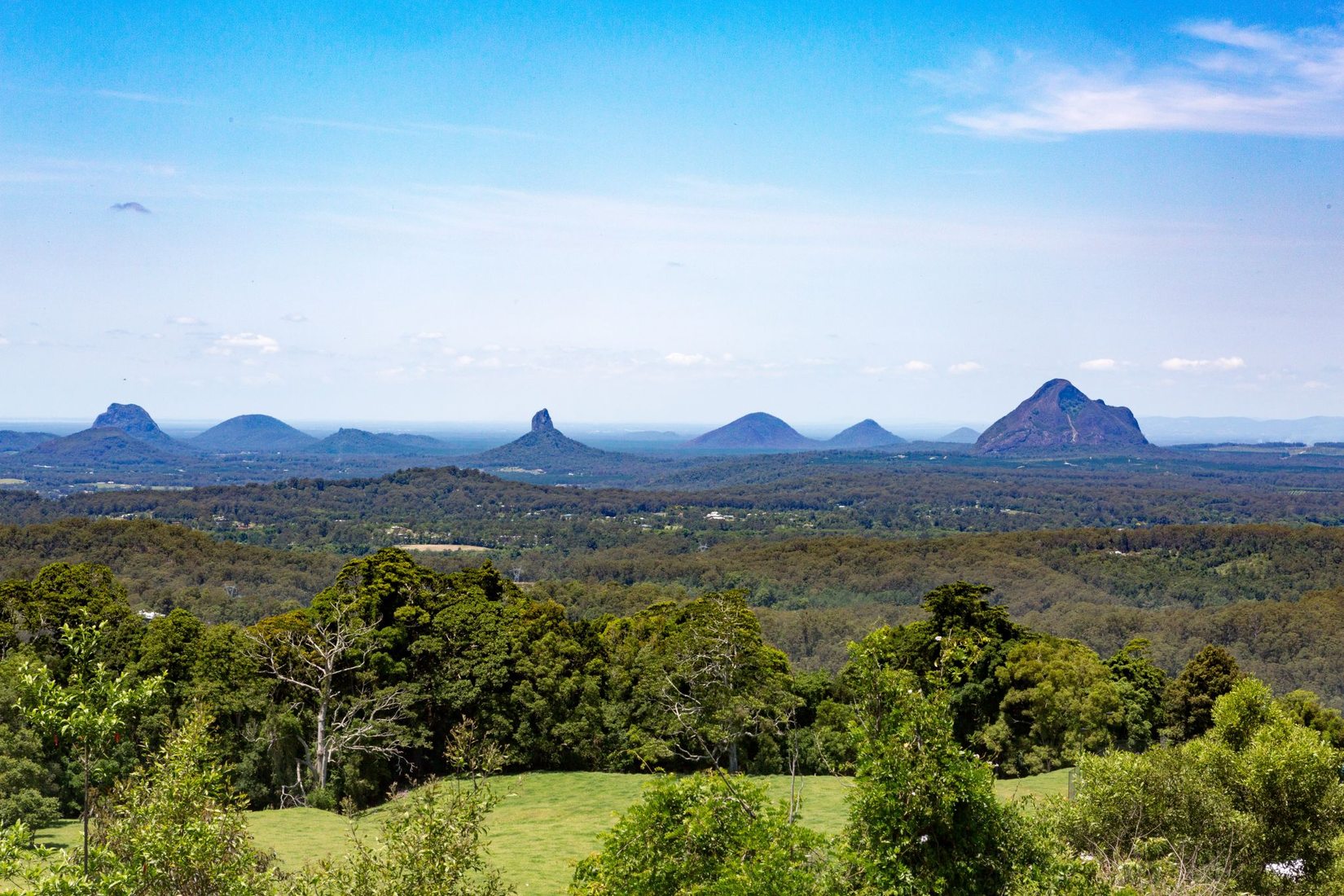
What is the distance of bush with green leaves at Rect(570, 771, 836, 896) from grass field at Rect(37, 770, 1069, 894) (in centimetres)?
556

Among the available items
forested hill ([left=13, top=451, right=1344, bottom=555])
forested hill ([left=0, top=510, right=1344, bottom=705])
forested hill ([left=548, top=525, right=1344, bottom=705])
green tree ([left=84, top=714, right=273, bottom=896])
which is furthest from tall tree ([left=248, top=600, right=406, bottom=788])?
forested hill ([left=13, top=451, right=1344, bottom=555])

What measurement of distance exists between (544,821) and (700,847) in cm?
1402

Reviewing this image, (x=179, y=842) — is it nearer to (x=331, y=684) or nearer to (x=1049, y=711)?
(x=331, y=684)

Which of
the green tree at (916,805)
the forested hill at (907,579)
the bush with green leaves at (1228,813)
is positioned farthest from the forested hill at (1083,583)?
the green tree at (916,805)

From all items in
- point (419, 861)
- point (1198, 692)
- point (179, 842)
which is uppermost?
point (179, 842)

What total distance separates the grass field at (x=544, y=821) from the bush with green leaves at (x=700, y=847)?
556 centimetres

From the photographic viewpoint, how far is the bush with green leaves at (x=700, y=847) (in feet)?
34.3

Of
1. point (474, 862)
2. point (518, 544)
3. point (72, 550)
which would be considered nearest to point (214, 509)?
point (518, 544)

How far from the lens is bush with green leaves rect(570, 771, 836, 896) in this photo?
10.5 metres

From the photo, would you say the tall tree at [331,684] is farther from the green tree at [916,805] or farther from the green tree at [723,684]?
the green tree at [916,805]

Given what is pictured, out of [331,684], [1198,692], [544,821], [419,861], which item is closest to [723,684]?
[544,821]

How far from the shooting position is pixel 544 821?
23.7 metres

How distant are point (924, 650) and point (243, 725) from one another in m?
23.1

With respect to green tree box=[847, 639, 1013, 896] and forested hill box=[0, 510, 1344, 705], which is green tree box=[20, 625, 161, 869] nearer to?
green tree box=[847, 639, 1013, 896]
